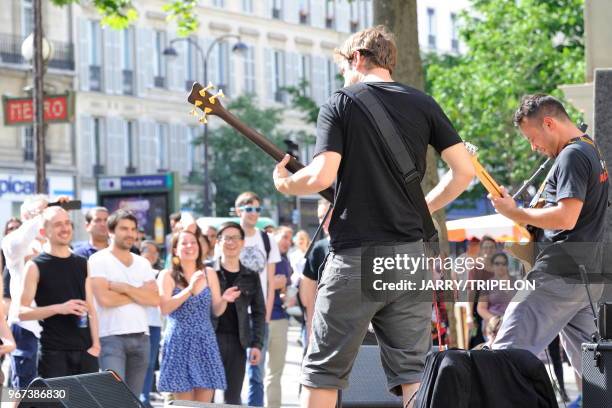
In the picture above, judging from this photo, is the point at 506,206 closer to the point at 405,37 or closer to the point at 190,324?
the point at 190,324

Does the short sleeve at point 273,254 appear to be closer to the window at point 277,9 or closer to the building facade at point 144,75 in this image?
the building facade at point 144,75

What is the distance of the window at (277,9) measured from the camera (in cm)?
6231

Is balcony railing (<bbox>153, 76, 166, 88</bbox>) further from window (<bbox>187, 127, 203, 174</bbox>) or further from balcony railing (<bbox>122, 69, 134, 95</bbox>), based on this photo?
window (<bbox>187, 127, 203, 174</bbox>)

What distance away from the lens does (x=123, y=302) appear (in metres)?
10.3

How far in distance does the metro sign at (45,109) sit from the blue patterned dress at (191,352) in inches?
430

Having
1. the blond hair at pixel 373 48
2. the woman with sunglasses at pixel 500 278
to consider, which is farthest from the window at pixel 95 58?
the blond hair at pixel 373 48

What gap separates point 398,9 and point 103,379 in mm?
5700

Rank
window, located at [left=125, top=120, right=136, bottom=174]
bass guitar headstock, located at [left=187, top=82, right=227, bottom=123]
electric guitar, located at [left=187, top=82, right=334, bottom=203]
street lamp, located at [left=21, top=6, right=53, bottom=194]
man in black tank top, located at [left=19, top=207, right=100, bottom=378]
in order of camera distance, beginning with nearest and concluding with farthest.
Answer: electric guitar, located at [left=187, top=82, right=334, bottom=203]
bass guitar headstock, located at [left=187, top=82, right=227, bottom=123]
man in black tank top, located at [left=19, top=207, right=100, bottom=378]
street lamp, located at [left=21, top=6, right=53, bottom=194]
window, located at [left=125, top=120, right=136, bottom=174]

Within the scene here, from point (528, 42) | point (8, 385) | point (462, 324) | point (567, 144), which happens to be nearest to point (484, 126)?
point (528, 42)

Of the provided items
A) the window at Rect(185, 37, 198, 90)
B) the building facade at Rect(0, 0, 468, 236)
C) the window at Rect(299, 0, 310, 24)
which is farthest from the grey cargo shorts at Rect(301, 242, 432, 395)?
the window at Rect(299, 0, 310, 24)

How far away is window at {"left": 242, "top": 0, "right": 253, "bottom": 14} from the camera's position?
60.5 m

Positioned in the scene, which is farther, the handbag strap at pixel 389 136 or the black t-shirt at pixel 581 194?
the black t-shirt at pixel 581 194

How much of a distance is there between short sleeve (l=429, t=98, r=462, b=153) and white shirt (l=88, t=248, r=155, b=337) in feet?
14.4

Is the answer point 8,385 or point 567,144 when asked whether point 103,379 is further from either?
point 8,385
